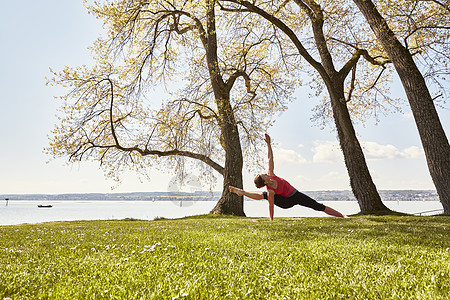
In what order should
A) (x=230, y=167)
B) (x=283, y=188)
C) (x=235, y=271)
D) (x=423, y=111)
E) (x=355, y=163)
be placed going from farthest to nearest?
(x=230, y=167) → (x=355, y=163) → (x=423, y=111) → (x=283, y=188) → (x=235, y=271)

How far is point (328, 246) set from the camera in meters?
5.25

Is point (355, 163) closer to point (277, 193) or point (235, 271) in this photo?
point (277, 193)

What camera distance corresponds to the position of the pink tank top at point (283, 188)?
39.2ft

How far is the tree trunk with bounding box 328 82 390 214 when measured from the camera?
14.8 m

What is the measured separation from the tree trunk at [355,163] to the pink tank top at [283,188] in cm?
478

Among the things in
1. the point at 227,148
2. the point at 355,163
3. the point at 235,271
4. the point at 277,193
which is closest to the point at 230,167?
the point at 227,148

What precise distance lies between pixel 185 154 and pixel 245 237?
1624cm

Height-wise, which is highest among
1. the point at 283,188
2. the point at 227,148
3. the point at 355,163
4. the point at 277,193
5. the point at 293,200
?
the point at 227,148

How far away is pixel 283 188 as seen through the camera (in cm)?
1202

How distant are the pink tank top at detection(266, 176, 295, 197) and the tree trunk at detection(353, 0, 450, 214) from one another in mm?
5701

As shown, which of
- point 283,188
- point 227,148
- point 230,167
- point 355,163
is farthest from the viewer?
point 227,148

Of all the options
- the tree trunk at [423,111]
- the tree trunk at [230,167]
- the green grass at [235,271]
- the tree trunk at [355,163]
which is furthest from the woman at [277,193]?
the green grass at [235,271]

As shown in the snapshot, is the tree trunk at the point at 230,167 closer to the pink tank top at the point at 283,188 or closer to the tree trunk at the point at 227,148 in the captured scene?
the tree trunk at the point at 227,148

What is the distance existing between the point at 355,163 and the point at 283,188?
5350 mm
